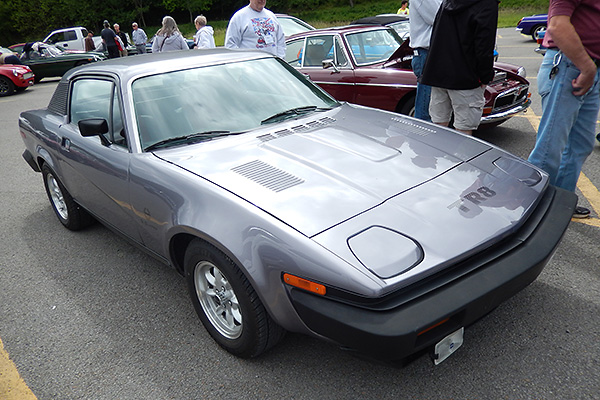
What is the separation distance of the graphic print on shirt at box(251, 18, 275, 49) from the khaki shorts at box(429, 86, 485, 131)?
2.53 metres

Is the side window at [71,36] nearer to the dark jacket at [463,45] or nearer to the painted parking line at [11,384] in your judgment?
the dark jacket at [463,45]

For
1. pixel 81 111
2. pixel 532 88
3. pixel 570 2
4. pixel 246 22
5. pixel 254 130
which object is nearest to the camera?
pixel 570 2

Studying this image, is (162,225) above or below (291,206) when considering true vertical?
below

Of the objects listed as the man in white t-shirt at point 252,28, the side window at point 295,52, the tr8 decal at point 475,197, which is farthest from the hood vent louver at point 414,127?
the side window at point 295,52

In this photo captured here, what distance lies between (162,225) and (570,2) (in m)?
2.65

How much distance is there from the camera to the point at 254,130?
9.32ft

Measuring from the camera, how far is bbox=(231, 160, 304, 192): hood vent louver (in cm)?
221

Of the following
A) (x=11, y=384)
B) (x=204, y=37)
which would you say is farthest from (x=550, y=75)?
(x=204, y=37)

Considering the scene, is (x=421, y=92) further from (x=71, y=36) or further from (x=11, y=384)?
(x=71, y=36)

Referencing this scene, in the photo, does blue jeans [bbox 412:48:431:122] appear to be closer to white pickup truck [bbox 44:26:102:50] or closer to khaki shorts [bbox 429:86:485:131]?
khaki shorts [bbox 429:86:485:131]

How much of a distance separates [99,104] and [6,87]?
1333 cm

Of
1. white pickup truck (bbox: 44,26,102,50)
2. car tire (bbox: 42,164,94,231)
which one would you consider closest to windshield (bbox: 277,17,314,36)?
car tire (bbox: 42,164,94,231)

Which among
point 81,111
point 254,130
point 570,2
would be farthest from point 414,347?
point 81,111

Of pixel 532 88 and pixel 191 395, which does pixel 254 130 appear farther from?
pixel 532 88
